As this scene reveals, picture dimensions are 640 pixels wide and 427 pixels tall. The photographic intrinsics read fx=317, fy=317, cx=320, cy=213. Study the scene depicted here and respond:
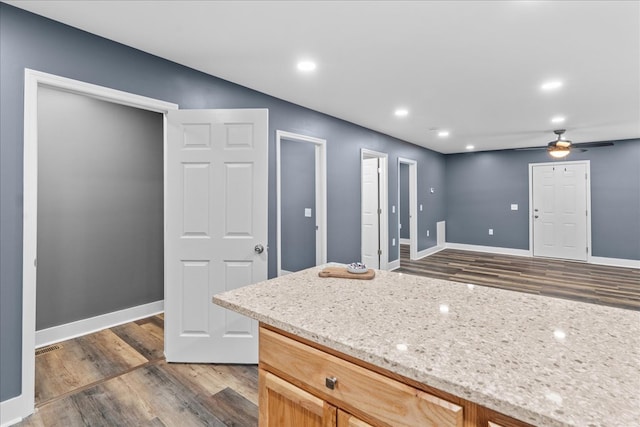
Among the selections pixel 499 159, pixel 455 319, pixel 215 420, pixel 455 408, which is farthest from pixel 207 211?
pixel 499 159

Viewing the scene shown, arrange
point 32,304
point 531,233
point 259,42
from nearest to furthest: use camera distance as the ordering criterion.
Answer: point 32,304 < point 259,42 < point 531,233

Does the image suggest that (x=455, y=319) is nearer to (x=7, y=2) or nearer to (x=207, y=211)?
(x=207, y=211)

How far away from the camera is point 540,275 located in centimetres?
548

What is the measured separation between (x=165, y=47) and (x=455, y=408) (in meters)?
2.83

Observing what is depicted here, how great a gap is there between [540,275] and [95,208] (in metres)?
6.63

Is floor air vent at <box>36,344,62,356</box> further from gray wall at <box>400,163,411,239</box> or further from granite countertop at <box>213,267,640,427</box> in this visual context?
gray wall at <box>400,163,411,239</box>

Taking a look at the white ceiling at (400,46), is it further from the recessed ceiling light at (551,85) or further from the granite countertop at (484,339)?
the granite countertop at (484,339)

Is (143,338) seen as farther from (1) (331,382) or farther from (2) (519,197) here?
(2) (519,197)

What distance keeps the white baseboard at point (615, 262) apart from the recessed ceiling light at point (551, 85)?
4.98 meters

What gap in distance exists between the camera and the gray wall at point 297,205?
4.96 meters

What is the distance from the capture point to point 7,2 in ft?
6.12

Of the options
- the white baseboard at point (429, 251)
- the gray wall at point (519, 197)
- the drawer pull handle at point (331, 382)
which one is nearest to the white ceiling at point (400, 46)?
the drawer pull handle at point (331, 382)

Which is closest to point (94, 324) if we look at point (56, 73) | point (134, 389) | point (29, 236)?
point (134, 389)

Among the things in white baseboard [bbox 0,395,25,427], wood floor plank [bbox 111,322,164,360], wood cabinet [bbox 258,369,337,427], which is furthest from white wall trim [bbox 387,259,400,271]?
white baseboard [bbox 0,395,25,427]
